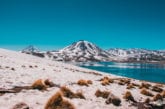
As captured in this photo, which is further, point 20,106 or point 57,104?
point 57,104

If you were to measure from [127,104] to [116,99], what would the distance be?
1585mm

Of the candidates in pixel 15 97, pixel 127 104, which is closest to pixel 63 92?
pixel 15 97

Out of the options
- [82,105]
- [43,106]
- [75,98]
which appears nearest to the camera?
[43,106]

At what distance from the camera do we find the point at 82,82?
26.9 metres

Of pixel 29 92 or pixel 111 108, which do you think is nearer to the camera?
pixel 111 108

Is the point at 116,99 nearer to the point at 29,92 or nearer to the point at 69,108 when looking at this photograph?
the point at 69,108

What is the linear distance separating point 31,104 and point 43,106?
0.78 metres

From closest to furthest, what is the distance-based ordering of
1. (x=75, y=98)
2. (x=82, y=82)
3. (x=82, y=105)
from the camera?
1. (x=82, y=105)
2. (x=75, y=98)
3. (x=82, y=82)

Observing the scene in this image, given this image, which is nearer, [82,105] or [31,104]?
[31,104]

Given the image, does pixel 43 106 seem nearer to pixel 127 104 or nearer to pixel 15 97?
pixel 15 97

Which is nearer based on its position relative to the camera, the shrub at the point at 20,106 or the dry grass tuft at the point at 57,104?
the shrub at the point at 20,106

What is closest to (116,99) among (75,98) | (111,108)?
(111,108)

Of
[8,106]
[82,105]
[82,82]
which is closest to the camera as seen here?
[8,106]

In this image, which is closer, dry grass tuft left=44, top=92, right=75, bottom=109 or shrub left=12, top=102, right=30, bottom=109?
shrub left=12, top=102, right=30, bottom=109
